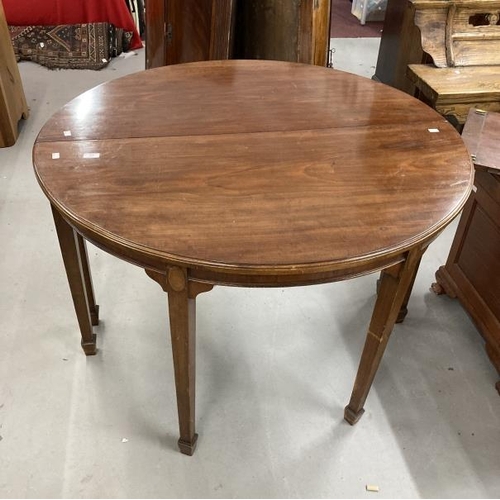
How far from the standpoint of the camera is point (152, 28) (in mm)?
2252

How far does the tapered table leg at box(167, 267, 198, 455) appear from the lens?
96 centimetres

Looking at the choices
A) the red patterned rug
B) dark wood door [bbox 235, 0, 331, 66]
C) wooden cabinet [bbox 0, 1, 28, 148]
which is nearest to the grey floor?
wooden cabinet [bbox 0, 1, 28, 148]

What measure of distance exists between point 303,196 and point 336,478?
0.78 metres

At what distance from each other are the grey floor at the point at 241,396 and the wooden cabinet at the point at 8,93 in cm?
77

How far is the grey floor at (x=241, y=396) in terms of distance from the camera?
4.43ft

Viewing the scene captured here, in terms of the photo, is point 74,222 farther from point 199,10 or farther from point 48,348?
point 199,10

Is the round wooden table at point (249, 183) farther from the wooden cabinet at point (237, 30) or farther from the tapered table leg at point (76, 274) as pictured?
the wooden cabinet at point (237, 30)

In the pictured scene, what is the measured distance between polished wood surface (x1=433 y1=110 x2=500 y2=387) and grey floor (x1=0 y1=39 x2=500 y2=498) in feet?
0.38

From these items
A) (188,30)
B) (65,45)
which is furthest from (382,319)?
(65,45)

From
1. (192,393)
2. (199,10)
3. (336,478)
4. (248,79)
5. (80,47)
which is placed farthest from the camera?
(80,47)

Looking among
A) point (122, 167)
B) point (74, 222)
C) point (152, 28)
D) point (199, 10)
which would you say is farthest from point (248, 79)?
point (152, 28)

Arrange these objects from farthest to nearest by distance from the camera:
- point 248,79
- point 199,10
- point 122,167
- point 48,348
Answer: point 199,10
point 48,348
point 248,79
point 122,167

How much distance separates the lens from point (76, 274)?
4.59 ft

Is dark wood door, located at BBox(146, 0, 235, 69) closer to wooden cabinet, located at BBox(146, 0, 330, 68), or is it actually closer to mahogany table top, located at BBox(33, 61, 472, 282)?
wooden cabinet, located at BBox(146, 0, 330, 68)
